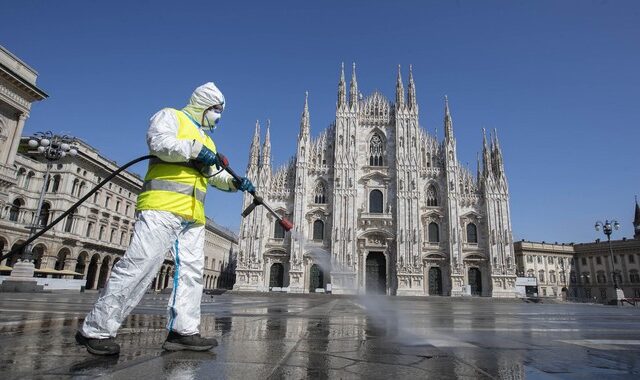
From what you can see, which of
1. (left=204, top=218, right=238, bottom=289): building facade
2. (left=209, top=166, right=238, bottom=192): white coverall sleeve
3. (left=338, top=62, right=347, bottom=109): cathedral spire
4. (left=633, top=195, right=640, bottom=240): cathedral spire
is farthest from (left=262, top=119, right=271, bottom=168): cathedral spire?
(left=633, top=195, right=640, bottom=240): cathedral spire

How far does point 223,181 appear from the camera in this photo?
355 centimetres

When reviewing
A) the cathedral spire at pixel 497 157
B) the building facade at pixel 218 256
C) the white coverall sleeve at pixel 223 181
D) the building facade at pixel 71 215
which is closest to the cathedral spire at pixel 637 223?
the cathedral spire at pixel 497 157

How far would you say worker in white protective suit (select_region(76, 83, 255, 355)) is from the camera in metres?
2.51

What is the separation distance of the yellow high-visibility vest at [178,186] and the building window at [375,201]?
94.6ft

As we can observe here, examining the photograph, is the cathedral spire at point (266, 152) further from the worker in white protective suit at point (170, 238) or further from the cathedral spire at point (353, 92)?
the worker in white protective suit at point (170, 238)

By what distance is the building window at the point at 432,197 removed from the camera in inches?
1227

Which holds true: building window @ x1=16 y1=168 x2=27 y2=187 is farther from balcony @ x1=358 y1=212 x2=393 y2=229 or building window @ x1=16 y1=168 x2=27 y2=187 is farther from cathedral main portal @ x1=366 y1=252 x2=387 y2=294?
cathedral main portal @ x1=366 y1=252 x2=387 y2=294

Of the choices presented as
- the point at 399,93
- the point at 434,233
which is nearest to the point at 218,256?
the point at 434,233

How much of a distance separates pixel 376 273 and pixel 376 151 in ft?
33.7

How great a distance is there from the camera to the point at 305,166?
3136 centimetres

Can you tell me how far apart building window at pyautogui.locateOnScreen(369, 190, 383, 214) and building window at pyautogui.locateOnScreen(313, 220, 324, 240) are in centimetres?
423

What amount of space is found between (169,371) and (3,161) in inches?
1132

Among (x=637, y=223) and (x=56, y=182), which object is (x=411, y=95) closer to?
(x=56, y=182)

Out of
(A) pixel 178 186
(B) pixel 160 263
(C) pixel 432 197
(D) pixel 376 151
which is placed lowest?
(B) pixel 160 263
